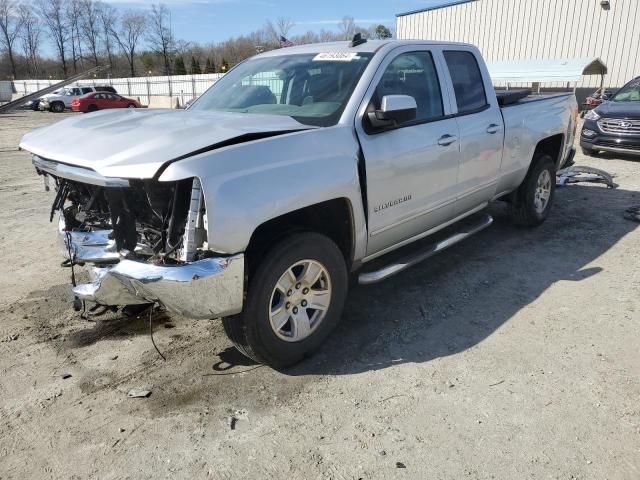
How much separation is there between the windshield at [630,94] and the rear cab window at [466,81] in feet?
27.5

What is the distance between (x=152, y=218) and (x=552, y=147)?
5.06 m

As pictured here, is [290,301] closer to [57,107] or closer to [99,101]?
[99,101]

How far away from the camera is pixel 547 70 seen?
2164cm

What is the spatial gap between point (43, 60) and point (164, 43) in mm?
26743

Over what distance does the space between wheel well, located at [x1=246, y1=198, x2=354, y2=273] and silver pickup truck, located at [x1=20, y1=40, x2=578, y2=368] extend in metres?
0.01

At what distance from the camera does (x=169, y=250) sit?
276 centimetres

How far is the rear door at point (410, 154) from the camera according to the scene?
140 inches

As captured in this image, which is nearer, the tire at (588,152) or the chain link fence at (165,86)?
the tire at (588,152)

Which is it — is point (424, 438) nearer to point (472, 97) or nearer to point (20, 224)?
point (472, 97)

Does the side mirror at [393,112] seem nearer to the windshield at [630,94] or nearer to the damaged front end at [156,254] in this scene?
the damaged front end at [156,254]

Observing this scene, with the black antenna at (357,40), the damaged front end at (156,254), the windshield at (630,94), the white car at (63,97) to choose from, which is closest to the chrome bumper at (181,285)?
the damaged front end at (156,254)

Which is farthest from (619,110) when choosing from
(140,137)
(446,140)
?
(140,137)

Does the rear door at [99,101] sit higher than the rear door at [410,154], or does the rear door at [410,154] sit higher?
the rear door at [410,154]

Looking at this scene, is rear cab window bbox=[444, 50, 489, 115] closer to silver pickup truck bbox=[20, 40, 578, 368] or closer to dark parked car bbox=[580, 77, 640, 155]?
silver pickup truck bbox=[20, 40, 578, 368]
